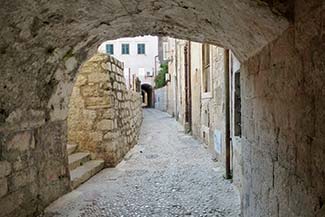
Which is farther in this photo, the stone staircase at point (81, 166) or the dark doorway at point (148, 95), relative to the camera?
the dark doorway at point (148, 95)

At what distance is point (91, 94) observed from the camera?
6.00 m

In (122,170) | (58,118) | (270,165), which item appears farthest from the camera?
(122,170)

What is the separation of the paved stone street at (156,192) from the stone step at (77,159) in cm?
36

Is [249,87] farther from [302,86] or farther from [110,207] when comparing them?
[110,207]

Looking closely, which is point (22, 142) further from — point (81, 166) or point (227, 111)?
point (227, 111)

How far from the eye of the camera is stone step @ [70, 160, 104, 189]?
463 cm

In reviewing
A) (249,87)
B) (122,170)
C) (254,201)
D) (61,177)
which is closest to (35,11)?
(249,87)

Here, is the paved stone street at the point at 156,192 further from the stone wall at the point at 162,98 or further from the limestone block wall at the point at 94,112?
the stone wall at the point at 162,98

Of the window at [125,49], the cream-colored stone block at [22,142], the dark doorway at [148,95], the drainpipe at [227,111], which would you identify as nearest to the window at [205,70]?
the drainpipe at [227,111]

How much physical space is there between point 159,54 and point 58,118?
111ft

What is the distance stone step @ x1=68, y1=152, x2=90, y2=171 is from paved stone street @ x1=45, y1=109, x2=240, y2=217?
0.36 meters

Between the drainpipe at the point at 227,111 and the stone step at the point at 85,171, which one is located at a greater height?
the drainpipe at the point at 227,111

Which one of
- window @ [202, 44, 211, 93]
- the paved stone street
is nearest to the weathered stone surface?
the paved stone street

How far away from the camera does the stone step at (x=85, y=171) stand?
463 cm
